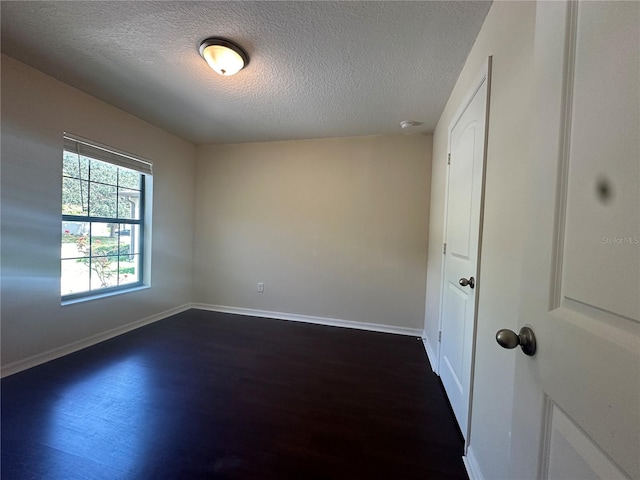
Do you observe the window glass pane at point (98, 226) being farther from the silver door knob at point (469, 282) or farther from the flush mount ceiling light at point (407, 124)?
the silver door knob at point (469, 282)

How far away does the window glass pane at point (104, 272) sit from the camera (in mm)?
2678

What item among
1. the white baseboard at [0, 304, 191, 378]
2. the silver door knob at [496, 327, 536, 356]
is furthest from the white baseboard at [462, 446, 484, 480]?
the white baseboard at [0, 304, 191, 378]

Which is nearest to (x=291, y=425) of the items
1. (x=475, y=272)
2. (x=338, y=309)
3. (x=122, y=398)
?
(x=122, y=398)

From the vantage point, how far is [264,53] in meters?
1.75

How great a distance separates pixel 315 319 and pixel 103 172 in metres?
2.91

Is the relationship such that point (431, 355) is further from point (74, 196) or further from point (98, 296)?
point (74, 196)

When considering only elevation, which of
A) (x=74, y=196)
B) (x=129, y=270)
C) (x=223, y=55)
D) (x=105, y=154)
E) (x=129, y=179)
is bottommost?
(x=129, y=270)

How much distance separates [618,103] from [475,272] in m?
1.10

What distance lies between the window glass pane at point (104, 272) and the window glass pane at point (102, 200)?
1.58 feet

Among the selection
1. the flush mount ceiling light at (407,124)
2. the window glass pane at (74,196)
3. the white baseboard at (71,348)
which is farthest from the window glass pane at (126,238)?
the flush mount ceiling light at (407,124)

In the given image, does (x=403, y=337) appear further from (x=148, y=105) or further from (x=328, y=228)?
(x=148, y=105)

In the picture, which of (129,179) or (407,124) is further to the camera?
(129,179)

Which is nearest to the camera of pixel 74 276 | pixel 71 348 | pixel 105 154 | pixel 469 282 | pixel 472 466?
pixel 472 466

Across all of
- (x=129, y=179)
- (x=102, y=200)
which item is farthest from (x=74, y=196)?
(x=129, y=179)
